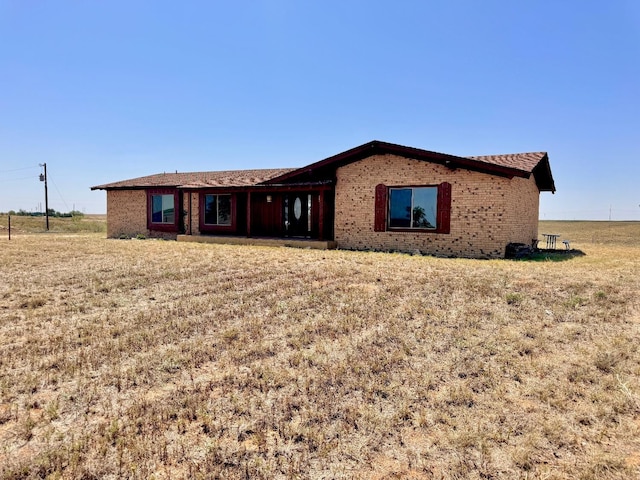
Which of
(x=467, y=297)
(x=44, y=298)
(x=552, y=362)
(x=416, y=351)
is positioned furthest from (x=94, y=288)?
(x=552, y=362)

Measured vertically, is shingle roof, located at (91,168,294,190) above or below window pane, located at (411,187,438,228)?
above

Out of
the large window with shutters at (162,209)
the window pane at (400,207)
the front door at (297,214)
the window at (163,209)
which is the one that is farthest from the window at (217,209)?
the window pane at (400,207)

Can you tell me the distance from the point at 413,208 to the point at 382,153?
2.23m

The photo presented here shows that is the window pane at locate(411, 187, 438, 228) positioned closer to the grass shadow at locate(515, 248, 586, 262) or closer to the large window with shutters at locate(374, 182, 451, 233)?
the large window with shutters at locate(374, 182, 451, 233)

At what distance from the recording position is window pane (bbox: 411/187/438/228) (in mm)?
13510

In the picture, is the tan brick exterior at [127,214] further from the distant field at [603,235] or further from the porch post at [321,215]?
the distant field at [603,235]

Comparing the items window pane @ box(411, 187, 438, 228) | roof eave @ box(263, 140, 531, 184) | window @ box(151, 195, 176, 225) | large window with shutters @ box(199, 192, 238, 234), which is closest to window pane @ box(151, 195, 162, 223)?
window @ box(151, 195, 176, 225)

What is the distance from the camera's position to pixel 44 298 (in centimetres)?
690

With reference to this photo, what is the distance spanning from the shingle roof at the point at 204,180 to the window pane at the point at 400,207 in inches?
249

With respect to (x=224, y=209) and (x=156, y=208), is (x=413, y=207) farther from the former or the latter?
(x=156, y=208)

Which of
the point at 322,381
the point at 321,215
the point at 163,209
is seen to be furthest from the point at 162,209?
the point at 322,381

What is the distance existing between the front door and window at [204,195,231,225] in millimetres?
3365

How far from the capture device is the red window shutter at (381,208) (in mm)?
14328

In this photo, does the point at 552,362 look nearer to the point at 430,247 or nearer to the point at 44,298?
the point at 44,298
